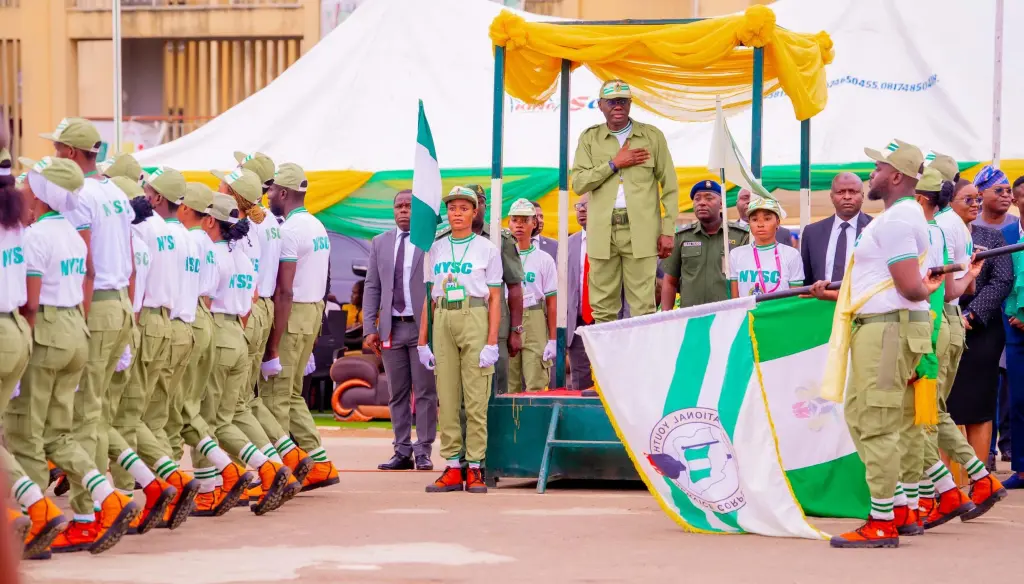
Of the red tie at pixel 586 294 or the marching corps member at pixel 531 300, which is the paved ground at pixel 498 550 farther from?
the marching corps member at pixel 531 300

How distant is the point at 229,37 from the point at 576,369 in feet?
71.3

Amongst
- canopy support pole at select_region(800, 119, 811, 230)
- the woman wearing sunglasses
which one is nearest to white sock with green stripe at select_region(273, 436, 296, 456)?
canopy support pole at select_region(800, 119, 811, 230)

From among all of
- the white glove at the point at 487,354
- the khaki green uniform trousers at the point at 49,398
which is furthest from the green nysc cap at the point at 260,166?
the khaki green uniform trousers at the point at 49,398

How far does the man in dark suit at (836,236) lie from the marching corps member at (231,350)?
13.0 ft

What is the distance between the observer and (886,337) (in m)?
7.30

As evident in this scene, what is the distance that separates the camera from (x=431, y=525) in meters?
8.42

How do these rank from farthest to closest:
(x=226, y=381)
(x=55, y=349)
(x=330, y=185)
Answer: (x=330, y=185) < (x=226, y=381) < (x=55, y=349)

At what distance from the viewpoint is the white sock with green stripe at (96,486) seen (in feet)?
23.7

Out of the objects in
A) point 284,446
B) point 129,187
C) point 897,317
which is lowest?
point 284,446

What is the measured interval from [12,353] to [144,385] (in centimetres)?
170

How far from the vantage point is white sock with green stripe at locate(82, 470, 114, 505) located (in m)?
7.24

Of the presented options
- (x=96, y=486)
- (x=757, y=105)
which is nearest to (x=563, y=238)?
(x=757, y=105)

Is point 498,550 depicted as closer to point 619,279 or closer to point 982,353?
point 619,279

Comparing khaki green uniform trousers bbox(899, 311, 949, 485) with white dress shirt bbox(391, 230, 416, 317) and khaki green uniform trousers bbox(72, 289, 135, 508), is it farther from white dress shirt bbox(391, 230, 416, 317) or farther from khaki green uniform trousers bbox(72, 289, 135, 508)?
white dress shirt bbox(391, 230, 416, 317)
